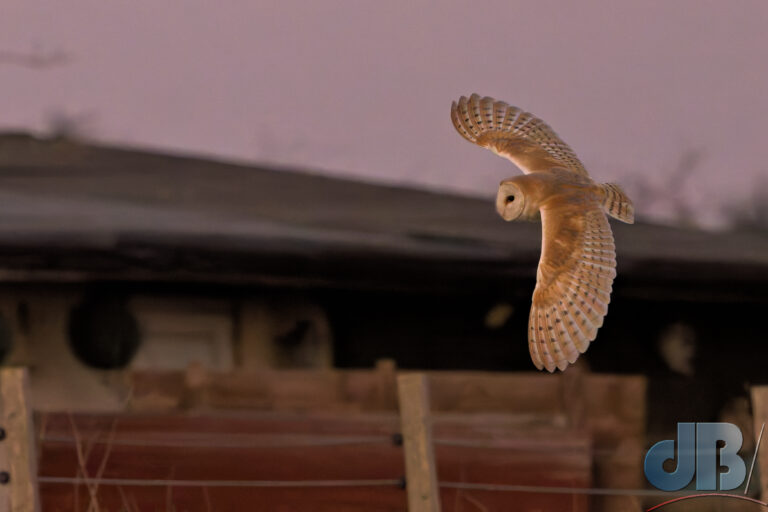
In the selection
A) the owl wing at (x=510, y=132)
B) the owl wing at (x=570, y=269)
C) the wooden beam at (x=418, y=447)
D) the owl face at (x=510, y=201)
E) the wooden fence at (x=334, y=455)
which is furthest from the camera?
the wooden fence at (x=334, y=455)

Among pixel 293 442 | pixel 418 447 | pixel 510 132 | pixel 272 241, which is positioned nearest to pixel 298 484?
pixel 293 442

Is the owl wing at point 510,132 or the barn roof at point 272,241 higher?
the barn roof at point 272,241

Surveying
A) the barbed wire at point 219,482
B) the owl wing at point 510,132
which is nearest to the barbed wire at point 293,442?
the barbed wire at point 219,482

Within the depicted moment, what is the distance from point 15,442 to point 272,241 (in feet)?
4.89

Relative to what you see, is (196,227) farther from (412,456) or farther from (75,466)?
(412,456)

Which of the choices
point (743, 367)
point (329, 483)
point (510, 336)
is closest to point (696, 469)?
point (329, 483)

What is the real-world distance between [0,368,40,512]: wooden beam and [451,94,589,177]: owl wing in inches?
87.9

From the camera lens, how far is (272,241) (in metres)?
5.00

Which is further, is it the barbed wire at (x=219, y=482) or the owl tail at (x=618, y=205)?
the barbed wire at (x=219, y=482)

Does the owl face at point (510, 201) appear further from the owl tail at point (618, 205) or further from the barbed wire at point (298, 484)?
the barbed wire at point (298, 484)

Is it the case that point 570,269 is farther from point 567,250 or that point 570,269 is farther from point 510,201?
point 510,201

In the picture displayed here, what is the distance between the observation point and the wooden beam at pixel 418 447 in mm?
3986

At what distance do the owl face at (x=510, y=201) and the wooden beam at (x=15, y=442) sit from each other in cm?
263

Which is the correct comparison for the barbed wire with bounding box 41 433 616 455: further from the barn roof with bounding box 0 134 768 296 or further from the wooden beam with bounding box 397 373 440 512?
the barn roof with bounding box 0 134 768 296
